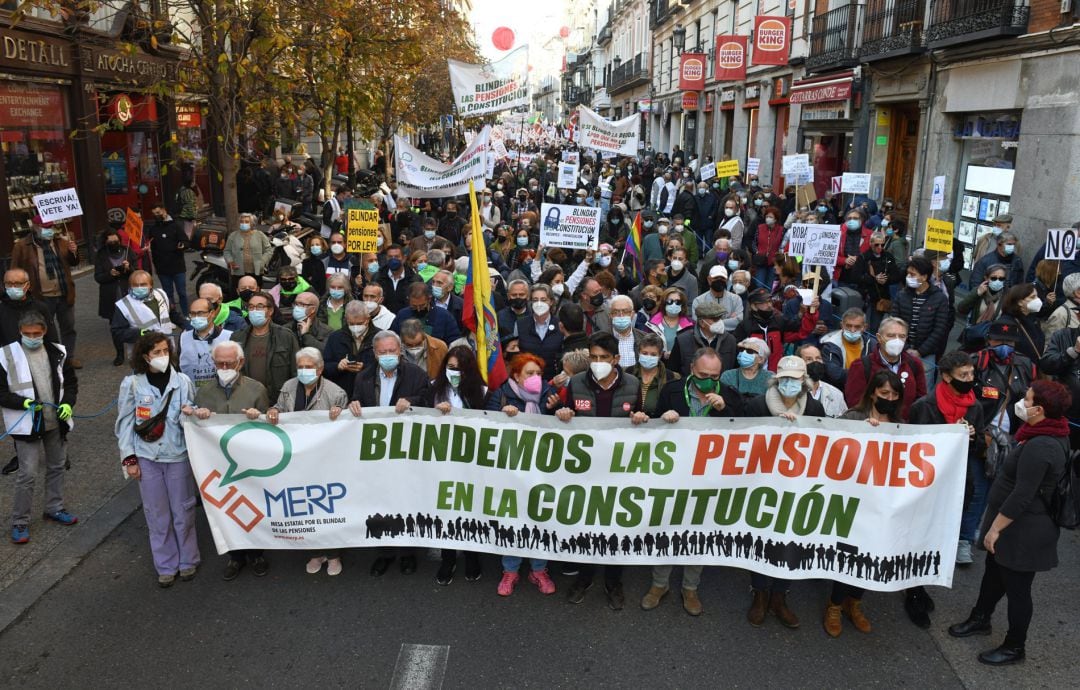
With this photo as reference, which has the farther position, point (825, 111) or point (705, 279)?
point (825, 111)

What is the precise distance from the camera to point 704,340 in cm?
720

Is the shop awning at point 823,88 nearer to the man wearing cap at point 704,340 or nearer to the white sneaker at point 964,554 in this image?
the man wearing cap at point 704,340

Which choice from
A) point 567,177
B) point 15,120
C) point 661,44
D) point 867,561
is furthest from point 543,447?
point 661,44

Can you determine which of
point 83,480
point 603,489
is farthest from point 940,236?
point 83,480

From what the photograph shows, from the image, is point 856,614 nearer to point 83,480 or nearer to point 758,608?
point 758,608

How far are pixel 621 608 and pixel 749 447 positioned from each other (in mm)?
1269

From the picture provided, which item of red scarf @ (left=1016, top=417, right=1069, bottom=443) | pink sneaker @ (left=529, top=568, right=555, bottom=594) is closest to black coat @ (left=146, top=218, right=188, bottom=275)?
pink sneaker @ (left=529, top=568, right=555, bottom=594)

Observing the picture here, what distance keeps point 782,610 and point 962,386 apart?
180 cm

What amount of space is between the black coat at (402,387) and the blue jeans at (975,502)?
359 cm

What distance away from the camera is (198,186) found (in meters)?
22.5

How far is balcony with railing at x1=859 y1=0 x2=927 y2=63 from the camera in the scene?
56.2 feet

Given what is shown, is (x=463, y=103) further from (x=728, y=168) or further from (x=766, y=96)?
(x=766, y=96)

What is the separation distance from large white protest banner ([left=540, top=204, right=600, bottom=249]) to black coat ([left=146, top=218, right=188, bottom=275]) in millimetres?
4947

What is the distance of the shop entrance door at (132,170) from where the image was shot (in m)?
18.5
